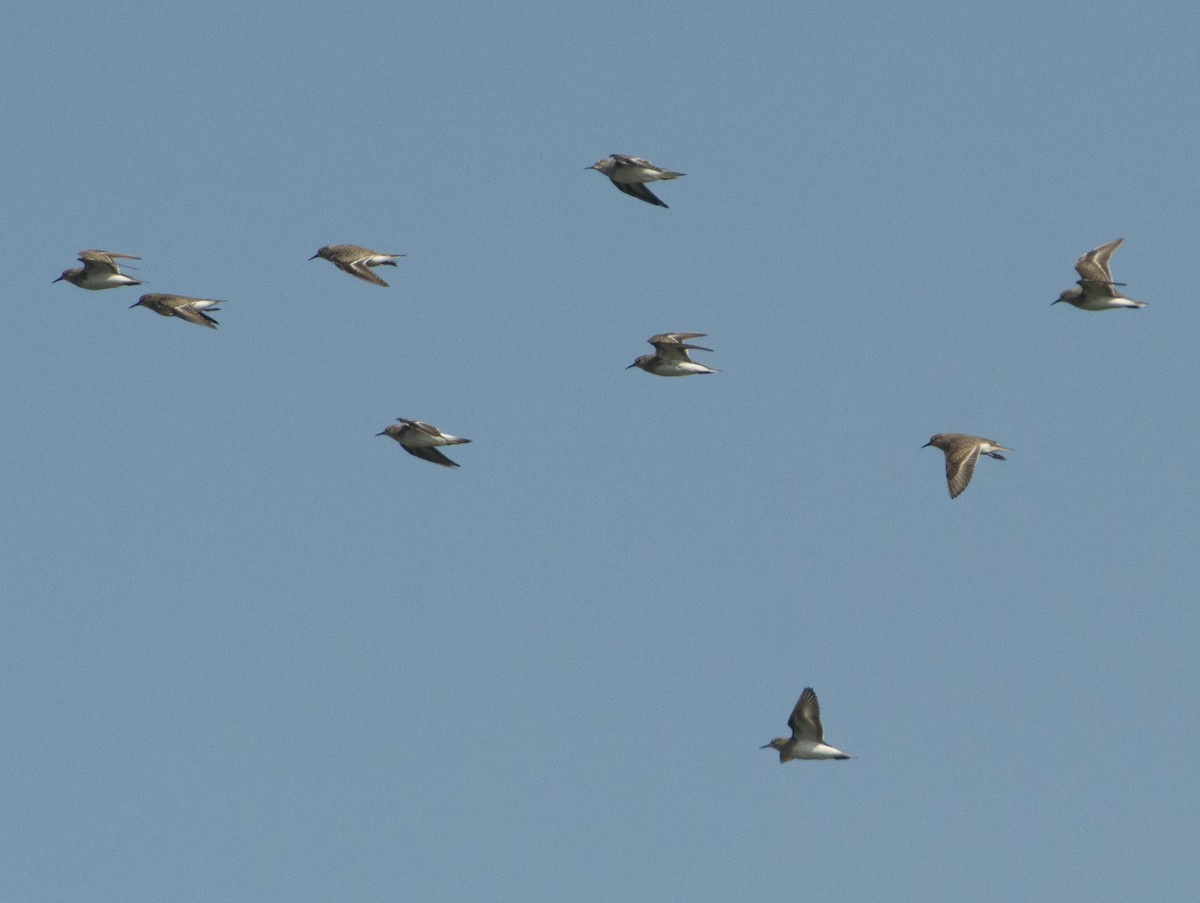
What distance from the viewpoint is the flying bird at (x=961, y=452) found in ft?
93.0

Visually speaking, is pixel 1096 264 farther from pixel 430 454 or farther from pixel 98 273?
pixel 98 273

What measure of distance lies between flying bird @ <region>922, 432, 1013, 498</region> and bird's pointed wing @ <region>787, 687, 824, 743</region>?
381 cm

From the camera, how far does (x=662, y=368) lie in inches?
1272

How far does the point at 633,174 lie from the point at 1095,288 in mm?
7697

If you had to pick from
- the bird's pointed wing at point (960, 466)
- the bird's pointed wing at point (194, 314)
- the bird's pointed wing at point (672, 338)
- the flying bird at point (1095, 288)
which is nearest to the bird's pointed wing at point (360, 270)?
the bird's pointed wing at point (194, 314)

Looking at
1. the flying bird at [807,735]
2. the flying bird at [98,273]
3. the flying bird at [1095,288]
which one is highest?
the flying bird at [1095,288]

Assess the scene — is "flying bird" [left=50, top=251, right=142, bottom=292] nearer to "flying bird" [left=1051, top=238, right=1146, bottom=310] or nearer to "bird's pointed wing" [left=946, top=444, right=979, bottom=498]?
"bird's pointed wing" [left=946, top=444, right=979, bottom=498]

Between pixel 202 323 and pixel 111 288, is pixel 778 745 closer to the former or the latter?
pixel 202 323

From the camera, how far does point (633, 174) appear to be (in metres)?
32.0

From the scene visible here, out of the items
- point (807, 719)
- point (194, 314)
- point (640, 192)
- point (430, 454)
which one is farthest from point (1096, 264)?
point (194, 314)

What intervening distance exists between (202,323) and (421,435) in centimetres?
358

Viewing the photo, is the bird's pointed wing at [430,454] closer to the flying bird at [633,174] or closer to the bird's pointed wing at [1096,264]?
the flying bird at [633,174]

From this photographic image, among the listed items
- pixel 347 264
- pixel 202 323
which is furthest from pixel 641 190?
pixel 202 323

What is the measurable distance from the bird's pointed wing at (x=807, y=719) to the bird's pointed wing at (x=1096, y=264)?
332 inches
